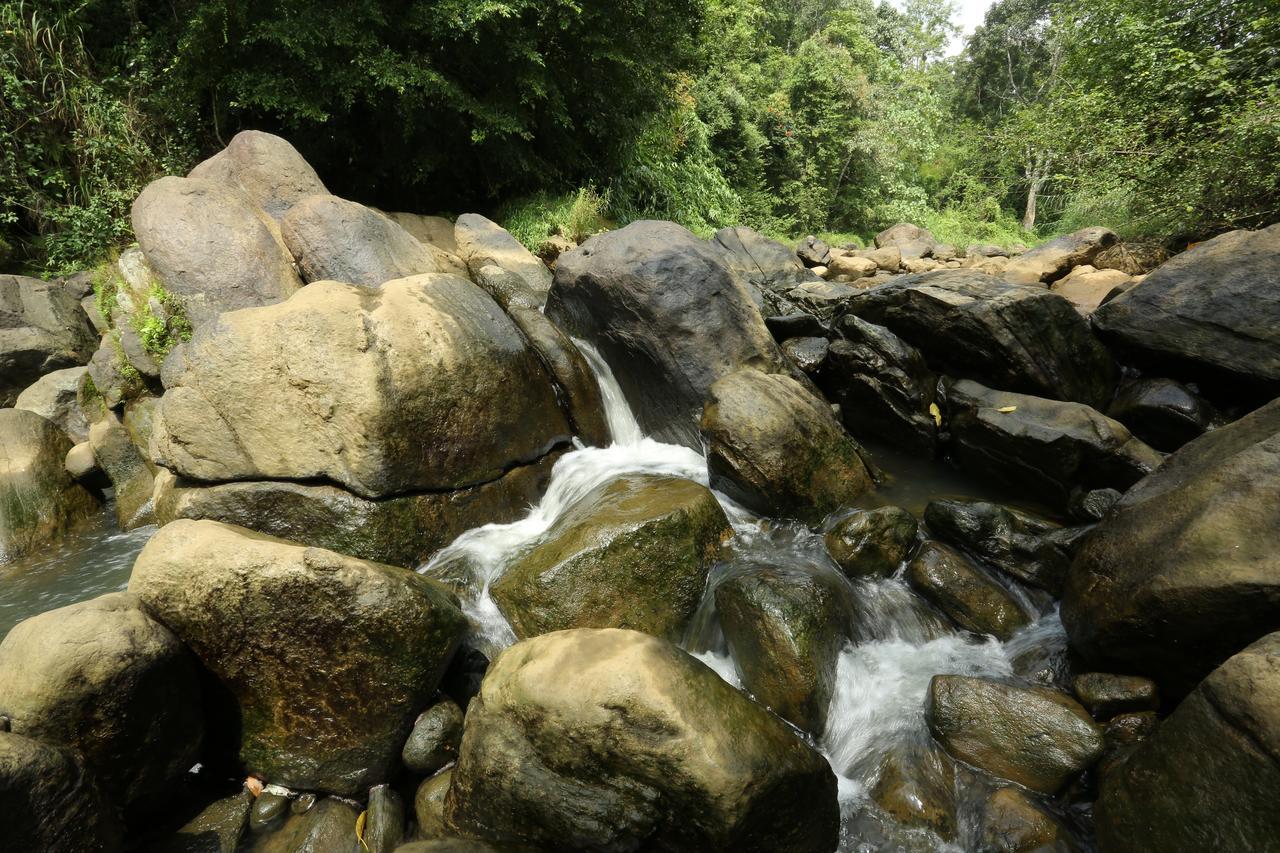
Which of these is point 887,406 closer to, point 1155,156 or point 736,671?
point 736,671

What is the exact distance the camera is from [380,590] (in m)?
3.42

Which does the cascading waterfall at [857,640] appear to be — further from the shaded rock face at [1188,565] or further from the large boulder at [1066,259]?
the large boulder at [1066,259]

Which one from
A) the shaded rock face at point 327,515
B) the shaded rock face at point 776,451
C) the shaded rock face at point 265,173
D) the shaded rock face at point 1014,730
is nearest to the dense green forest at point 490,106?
the shaded rock face at point 265,173

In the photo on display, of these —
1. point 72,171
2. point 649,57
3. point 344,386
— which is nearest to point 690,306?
point 344,386

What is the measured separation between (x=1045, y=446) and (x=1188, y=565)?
2.47m

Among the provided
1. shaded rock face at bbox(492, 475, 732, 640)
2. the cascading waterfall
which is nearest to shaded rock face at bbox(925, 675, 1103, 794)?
the cascading waterfall

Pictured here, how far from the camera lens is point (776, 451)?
5355 millimetres

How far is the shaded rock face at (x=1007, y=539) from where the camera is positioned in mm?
4656

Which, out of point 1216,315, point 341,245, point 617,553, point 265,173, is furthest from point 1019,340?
point 265,173

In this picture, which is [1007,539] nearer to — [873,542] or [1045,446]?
[873,542]

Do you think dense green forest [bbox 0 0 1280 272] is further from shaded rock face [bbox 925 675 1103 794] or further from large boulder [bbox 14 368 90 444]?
shaded rock face [bbox 925 675 1103 794]

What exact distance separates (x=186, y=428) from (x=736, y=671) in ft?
14.7

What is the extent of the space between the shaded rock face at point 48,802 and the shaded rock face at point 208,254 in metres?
4.77

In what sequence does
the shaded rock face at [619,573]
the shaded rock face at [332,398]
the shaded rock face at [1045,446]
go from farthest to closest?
the shaded rock face at [1045,446] → the shaded rock face at [332,398] → the shaded rock face at [619,573]
